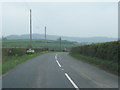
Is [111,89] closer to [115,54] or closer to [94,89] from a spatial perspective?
[94,89]

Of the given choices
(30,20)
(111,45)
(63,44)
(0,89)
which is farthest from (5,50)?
(63,44)

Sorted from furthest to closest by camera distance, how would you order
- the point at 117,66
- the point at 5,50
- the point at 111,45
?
the point at 5,50
the point at 111,45
the point at 117,66

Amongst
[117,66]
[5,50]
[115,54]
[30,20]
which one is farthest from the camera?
[30,20]

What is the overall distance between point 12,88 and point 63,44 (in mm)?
125060

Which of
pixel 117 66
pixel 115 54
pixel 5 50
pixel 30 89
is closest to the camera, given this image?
pixel 30 89

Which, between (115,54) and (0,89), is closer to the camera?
(0,89)

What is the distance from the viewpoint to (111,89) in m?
8.77

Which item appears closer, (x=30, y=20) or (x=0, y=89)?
(x=0, y=89)

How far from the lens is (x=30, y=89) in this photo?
870 cm

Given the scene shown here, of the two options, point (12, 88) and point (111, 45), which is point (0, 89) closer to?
point (12, 88)

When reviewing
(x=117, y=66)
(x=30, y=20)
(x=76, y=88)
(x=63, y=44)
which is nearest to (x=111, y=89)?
(x=76, y=88)

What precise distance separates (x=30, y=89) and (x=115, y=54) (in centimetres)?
892

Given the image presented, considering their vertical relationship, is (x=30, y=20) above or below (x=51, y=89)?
above

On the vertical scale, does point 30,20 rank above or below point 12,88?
above
